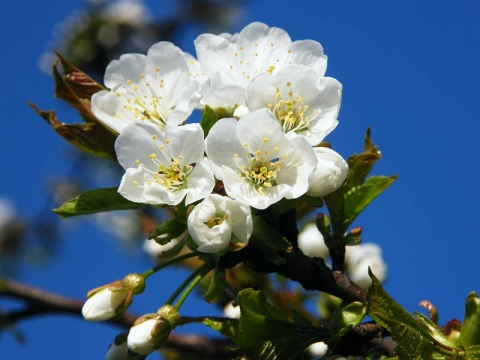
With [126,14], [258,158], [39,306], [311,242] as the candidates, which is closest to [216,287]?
[258,158]

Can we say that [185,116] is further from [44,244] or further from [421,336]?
[44,244]

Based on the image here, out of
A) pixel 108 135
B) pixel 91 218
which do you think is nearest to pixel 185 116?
pixel 108 135

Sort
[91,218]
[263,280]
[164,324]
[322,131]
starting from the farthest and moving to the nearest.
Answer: [91,218] → [263,280] → [322,131] → [164,324]

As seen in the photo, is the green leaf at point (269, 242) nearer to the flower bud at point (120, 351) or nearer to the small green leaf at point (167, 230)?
the small green leaf at point (167, 230)

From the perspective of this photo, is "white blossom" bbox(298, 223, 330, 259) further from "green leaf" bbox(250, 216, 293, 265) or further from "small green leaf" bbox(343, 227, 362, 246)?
"green leaf" bbox(250, 216, 293, 265)

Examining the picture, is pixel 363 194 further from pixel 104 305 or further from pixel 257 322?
pixel 104 305

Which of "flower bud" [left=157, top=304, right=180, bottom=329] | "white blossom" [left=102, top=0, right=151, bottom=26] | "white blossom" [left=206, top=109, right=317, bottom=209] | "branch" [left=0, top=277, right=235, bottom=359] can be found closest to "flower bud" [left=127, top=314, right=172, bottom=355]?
"flower bud" [left=157, top=304, right=180, bottom=329]

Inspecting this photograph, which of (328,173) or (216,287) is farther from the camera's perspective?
(216,287)

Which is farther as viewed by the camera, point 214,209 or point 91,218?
point 91,218
